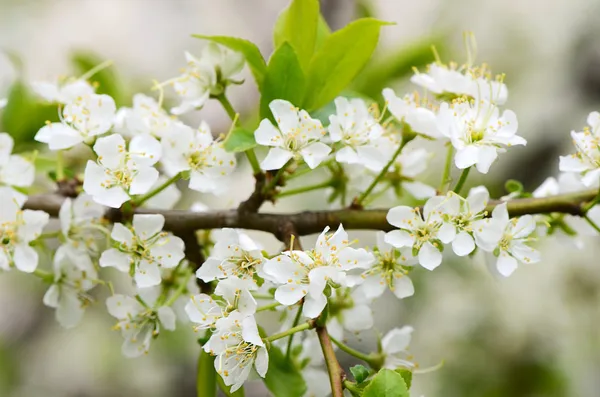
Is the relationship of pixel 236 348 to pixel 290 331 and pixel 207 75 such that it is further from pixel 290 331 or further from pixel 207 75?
pixel 207 75

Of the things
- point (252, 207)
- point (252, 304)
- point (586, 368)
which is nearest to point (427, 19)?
point (586, 368)

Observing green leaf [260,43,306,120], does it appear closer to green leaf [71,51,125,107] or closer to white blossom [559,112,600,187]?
white blossom [559,112,600,187]

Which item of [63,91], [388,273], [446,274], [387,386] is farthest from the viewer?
[446,274]

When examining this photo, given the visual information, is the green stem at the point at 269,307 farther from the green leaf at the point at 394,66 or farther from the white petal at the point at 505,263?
the green leaf at the point at 394,66

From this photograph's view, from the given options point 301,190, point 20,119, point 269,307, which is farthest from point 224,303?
point 20,119

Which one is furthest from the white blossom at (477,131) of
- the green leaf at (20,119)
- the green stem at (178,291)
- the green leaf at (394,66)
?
the green leaf at (20,119)

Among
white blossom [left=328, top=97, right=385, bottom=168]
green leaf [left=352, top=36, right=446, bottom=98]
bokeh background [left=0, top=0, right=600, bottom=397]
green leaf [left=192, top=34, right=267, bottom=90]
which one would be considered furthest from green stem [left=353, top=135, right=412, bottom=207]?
bokeh background [left=0, top=0, right=600, bottom=397]
